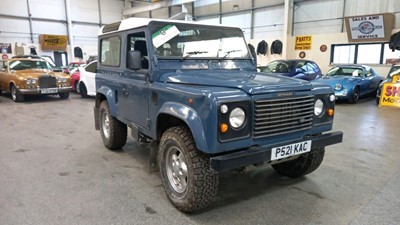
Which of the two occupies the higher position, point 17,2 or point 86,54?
point 17,2

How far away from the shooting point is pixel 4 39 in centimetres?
1797

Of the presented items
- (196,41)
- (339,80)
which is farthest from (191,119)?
(339,80)

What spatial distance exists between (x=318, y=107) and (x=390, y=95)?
746 centimetres

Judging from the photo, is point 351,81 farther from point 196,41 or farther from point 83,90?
point 83,90

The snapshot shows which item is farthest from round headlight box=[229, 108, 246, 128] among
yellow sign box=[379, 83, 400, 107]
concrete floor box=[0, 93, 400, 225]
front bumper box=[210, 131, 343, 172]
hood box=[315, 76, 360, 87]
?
yellow sign box=[379, 83, 400, 107]

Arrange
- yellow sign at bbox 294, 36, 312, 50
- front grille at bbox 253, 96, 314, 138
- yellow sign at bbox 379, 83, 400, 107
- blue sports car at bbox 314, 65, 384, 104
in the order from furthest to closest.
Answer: yellow sign at bbox 294, 36, 312, 50, blue sports car at bbox 314, 65, 384, 104, yellow sign at bbox 379, 83, 400, 107, front grille at bbox 253, 96, 314, 138

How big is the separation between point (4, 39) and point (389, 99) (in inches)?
786

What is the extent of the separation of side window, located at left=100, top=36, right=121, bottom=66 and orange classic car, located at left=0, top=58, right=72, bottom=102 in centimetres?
618

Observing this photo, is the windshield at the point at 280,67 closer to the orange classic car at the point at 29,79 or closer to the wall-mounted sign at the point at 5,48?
the orange classic car at the point at 29,79

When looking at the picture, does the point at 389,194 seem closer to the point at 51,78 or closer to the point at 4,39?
the point at 51,78

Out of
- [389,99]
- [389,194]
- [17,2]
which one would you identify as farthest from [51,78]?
[17,2]

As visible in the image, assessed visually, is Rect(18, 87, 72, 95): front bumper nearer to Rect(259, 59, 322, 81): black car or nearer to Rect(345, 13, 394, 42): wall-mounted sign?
Rect(259, 59, 322, 81): black car

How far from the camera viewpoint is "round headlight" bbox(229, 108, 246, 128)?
2395mm

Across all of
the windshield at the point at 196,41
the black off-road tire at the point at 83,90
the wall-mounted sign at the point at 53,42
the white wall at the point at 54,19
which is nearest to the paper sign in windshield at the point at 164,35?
the windshield at the point at 196,41
